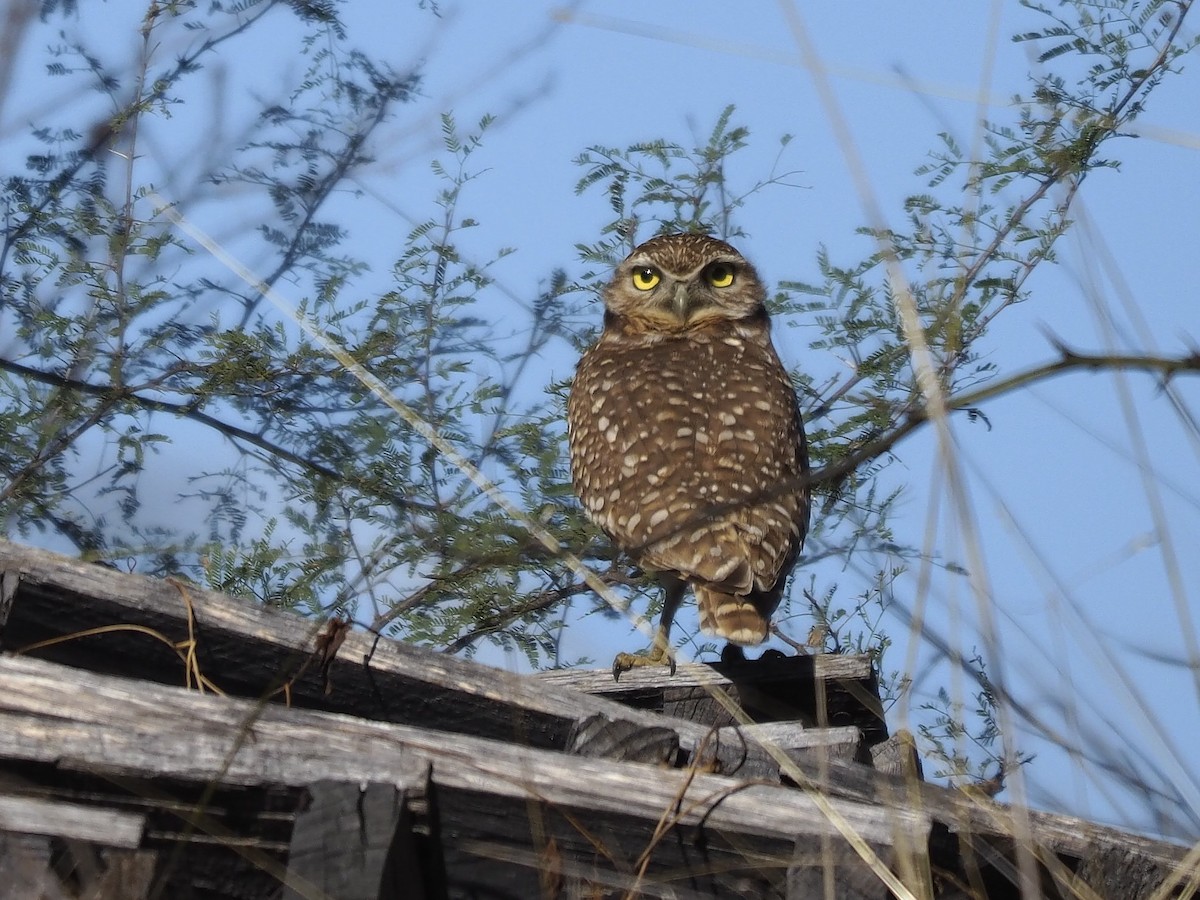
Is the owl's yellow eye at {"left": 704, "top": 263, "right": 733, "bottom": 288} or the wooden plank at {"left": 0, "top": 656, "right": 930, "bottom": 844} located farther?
the owl's yellow eye at {"left": 704, "top": 263, "right": 733, "bottom": 288}

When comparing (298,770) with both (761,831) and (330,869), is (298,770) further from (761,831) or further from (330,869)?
(761,831)

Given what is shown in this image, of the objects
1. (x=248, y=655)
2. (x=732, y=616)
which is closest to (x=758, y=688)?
(x=732, y=616)

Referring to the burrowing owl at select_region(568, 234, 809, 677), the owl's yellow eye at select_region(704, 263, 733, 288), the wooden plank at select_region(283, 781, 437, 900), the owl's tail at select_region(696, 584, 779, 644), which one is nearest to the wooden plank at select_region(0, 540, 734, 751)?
the wooden plank at select_region(283, 781, 437, 900)

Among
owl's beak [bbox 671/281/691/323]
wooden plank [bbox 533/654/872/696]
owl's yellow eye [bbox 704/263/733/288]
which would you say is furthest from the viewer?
owl's yellow eye [bbox 704/263/733/288]

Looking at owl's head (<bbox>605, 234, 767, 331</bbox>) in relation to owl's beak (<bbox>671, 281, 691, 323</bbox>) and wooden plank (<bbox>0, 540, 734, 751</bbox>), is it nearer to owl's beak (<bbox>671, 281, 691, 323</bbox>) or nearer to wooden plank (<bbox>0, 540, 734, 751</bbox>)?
owl's beak (<bbox>671, 281, 691, 323</bbox>)

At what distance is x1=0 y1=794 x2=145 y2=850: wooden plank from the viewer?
208 centimetres

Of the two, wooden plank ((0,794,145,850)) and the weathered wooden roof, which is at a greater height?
the weathered wooden roof

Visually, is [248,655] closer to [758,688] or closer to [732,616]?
[758,688]

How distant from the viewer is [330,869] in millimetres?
2113

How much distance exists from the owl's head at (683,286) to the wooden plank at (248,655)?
13.0 feet

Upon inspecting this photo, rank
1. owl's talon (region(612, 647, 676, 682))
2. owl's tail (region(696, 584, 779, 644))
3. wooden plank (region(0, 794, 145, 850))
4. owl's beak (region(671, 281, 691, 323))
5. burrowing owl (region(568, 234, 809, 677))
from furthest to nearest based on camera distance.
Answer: owl's beak (region(671, 281, 691, 323)), owl's talon (region(612, 647, 676, 682)), burrowing owl (region(568, 234, 809, 677)), owl's tail (region(696, 584, 779, 644)), wooden plank (region(0, 794, 145, 850))

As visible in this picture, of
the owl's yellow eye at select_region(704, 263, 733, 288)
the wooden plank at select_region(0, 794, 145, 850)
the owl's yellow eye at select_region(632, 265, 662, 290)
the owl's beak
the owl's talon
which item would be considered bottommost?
the wooden plank at select_region(0, 794, 145, 850)

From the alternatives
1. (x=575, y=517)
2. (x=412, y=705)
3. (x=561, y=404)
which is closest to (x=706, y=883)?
(x=412, y=705)

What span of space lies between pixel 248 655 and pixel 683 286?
412 cm
